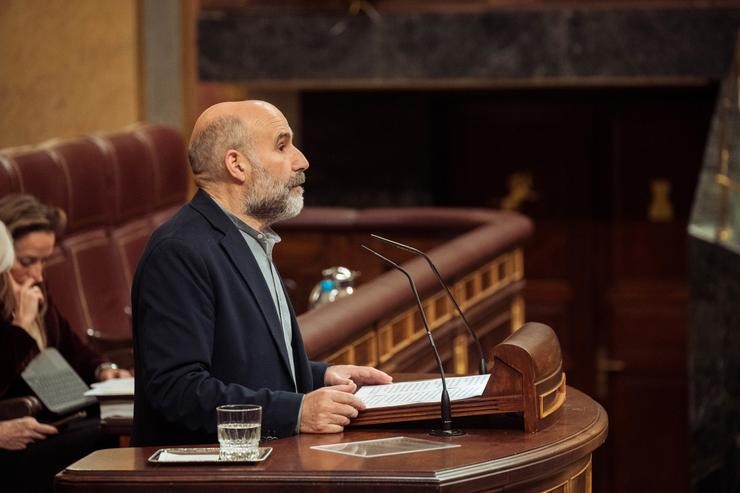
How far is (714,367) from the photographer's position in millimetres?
6273

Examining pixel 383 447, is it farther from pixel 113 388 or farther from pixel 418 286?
pixel 418 286

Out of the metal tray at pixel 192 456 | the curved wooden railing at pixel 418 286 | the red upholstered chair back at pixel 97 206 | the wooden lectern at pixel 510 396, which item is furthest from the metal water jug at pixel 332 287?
the metal tray at pixel 192 456

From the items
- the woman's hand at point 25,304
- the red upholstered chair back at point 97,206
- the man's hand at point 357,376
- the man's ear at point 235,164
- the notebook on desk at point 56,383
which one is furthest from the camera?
the red upholstered chair back at point 97,206

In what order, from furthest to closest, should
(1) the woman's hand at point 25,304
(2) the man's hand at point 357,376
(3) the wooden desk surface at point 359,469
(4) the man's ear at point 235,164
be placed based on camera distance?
1. (1) the woman's hand at point 25,304
2. (2) the man's hand at point 357,376
3. (4) the man's ear at point 235,164
4. (3) the wooden desk surface at point 359,469

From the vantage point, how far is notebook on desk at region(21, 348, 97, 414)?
403cm

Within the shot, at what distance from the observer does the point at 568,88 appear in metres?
9.67

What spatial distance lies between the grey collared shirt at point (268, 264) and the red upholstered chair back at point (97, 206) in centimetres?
233

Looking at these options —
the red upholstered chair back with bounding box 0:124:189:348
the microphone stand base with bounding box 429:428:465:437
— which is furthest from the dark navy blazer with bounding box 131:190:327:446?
the red upholstered chair back with bounding box 0:124:189:348

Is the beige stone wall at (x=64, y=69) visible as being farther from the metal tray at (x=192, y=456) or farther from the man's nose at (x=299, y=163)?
the metal tray at (x=192, y=456)

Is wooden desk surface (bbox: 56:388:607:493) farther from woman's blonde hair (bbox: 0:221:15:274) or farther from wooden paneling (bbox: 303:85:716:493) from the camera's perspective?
wooden paneling (bbox: 303:85:716:493)

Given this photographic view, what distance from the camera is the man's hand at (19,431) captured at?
3.83 meters

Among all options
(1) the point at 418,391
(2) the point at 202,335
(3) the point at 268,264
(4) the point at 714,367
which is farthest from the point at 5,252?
(4) the point at 714,367

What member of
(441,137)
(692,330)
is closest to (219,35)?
(441,137)

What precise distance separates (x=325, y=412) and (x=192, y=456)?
31 centimetres
